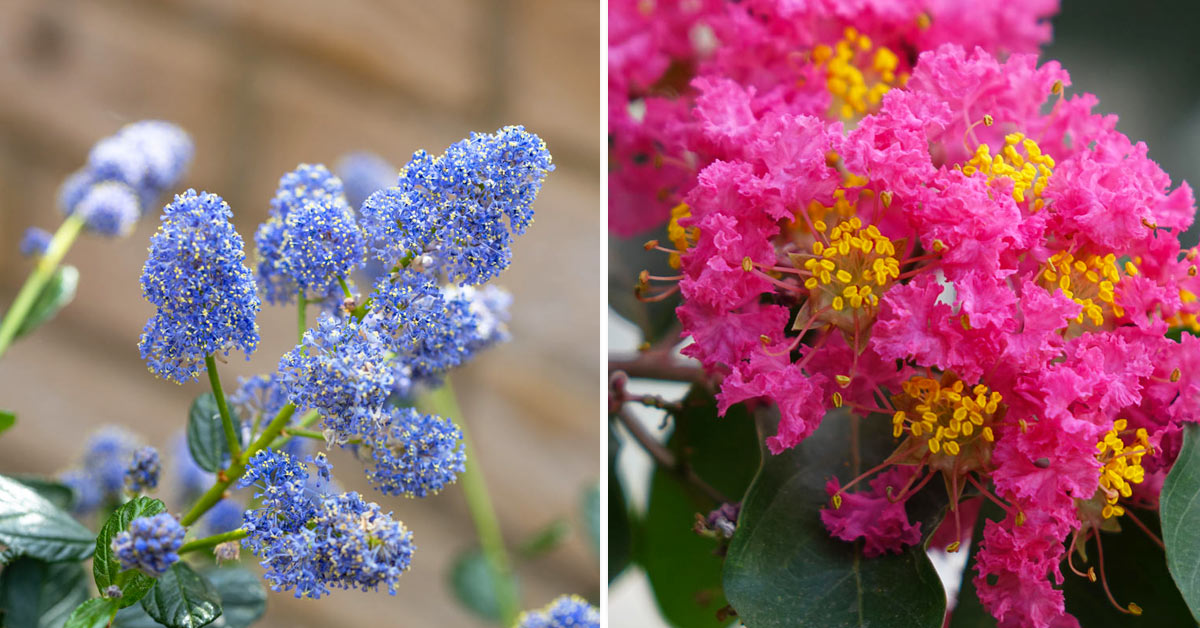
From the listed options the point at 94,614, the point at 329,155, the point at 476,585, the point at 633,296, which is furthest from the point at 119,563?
the point at 329,155

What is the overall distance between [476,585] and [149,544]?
61 centimetres

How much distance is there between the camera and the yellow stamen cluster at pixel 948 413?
1.29 ft

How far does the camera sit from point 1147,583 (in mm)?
464

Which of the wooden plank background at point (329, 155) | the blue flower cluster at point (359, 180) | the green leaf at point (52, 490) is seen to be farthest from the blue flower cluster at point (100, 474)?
the wooden plank background at point (329, 155)

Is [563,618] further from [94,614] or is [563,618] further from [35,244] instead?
[35,244]

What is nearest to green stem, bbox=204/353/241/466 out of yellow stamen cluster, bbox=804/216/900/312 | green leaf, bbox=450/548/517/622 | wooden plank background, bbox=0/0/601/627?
yellow stamen cluster, bbox=804/216/900/312

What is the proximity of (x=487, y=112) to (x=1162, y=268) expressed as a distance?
91cm

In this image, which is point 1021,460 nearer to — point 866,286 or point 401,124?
point 866,286

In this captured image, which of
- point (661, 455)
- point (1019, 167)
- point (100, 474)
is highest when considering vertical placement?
point (1019, 167)

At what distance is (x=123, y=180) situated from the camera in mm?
567

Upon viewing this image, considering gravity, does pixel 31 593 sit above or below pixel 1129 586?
below

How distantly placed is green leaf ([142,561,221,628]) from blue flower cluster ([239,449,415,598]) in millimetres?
41

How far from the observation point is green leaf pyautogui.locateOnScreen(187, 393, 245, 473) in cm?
43

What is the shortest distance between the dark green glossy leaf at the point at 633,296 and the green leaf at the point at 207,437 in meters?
0.27
